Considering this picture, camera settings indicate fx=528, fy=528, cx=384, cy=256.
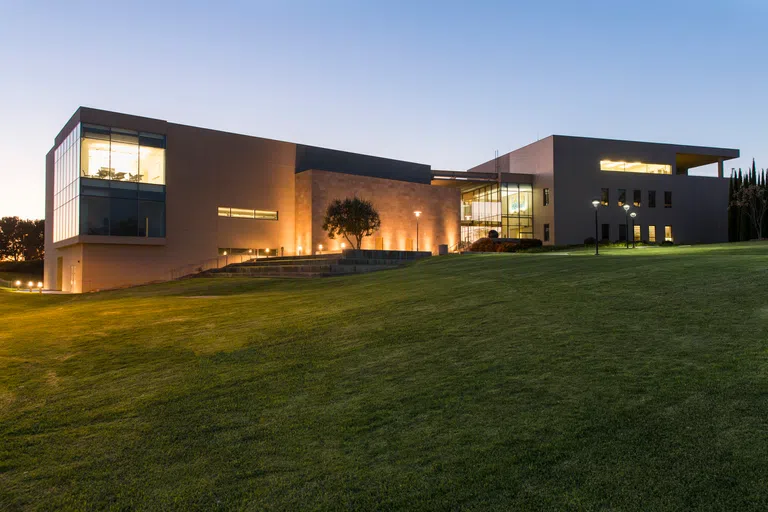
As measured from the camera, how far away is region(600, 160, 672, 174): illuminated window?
54.8 m

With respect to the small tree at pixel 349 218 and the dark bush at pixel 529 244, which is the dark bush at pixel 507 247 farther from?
the small tree at pixel 349 218

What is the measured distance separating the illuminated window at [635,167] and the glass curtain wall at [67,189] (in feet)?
156

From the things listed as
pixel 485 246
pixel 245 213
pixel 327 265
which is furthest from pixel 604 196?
pixel 245 213

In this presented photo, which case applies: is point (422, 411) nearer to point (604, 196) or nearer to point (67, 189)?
point (67, 189)

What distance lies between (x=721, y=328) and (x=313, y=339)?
6.74 meters

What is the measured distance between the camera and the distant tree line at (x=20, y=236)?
315 ft

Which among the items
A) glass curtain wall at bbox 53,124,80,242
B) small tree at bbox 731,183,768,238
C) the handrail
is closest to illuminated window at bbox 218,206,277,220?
the handrail

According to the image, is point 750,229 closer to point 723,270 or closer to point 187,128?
point 723,270

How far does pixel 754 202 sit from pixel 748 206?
78cm

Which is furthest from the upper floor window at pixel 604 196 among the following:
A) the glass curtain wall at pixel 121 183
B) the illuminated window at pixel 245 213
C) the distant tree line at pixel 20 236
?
the distant tree line at pixel 20 236

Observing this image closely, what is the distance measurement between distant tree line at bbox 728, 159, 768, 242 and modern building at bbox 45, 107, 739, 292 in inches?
213

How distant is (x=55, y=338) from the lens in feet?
40.8

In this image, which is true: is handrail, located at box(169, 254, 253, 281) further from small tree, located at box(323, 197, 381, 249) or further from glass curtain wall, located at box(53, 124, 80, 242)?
glass curtain wall, located at box(53, 124, 80, 242)

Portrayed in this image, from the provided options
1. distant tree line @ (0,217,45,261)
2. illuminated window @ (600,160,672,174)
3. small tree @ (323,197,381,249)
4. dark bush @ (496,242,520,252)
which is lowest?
dark bush @ (496,242,520,252)
